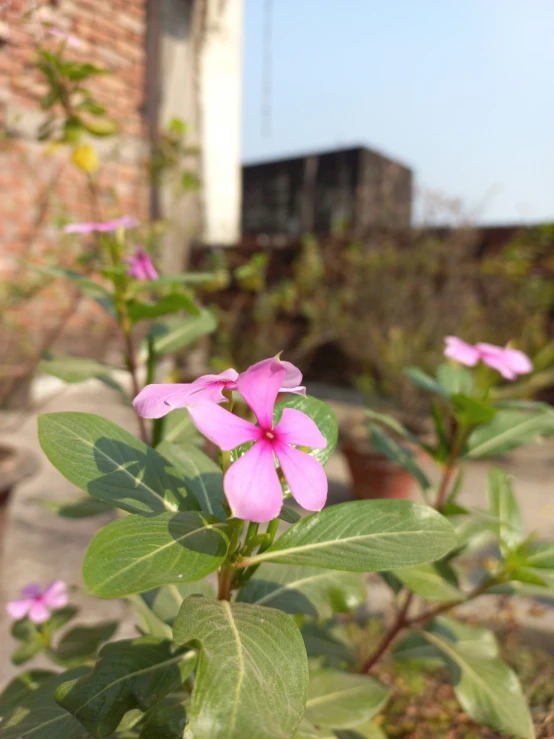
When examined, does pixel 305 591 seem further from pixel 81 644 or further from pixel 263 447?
pixel 81 644

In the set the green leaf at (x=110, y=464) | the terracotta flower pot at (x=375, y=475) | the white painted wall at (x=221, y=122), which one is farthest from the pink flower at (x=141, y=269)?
the white painted wall at (x=221, y=122)

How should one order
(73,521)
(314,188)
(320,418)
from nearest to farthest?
(320,418) → (73,521) → (314,188)

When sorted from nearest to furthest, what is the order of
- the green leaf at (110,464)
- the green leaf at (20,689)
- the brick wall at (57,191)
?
the green leaf at (110,464)
the green leaf at (20,689)
the brick wall at (57,191)

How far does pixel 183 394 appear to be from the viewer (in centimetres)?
52

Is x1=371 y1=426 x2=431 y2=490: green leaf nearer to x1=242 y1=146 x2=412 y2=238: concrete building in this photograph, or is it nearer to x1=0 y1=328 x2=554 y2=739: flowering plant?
x1=0 y1=328 x2=554 y2=739: flowering plant

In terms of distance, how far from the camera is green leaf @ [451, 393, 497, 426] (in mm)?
1030

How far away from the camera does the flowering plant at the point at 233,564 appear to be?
1.57ft

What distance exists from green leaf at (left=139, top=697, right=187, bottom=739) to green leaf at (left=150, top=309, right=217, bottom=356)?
2.33 ft

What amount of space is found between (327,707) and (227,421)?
24.6 inches

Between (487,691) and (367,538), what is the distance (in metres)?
0.56

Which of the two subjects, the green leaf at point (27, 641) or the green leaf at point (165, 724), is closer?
the green leaf at point (165, 724)

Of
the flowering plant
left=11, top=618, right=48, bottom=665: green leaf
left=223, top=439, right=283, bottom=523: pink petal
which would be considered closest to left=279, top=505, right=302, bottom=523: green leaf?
the flowering plant

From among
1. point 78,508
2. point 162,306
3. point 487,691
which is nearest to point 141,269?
point 162,306

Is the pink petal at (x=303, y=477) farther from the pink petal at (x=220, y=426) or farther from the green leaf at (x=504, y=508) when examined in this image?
the green leaf at (x=504, y=508)
